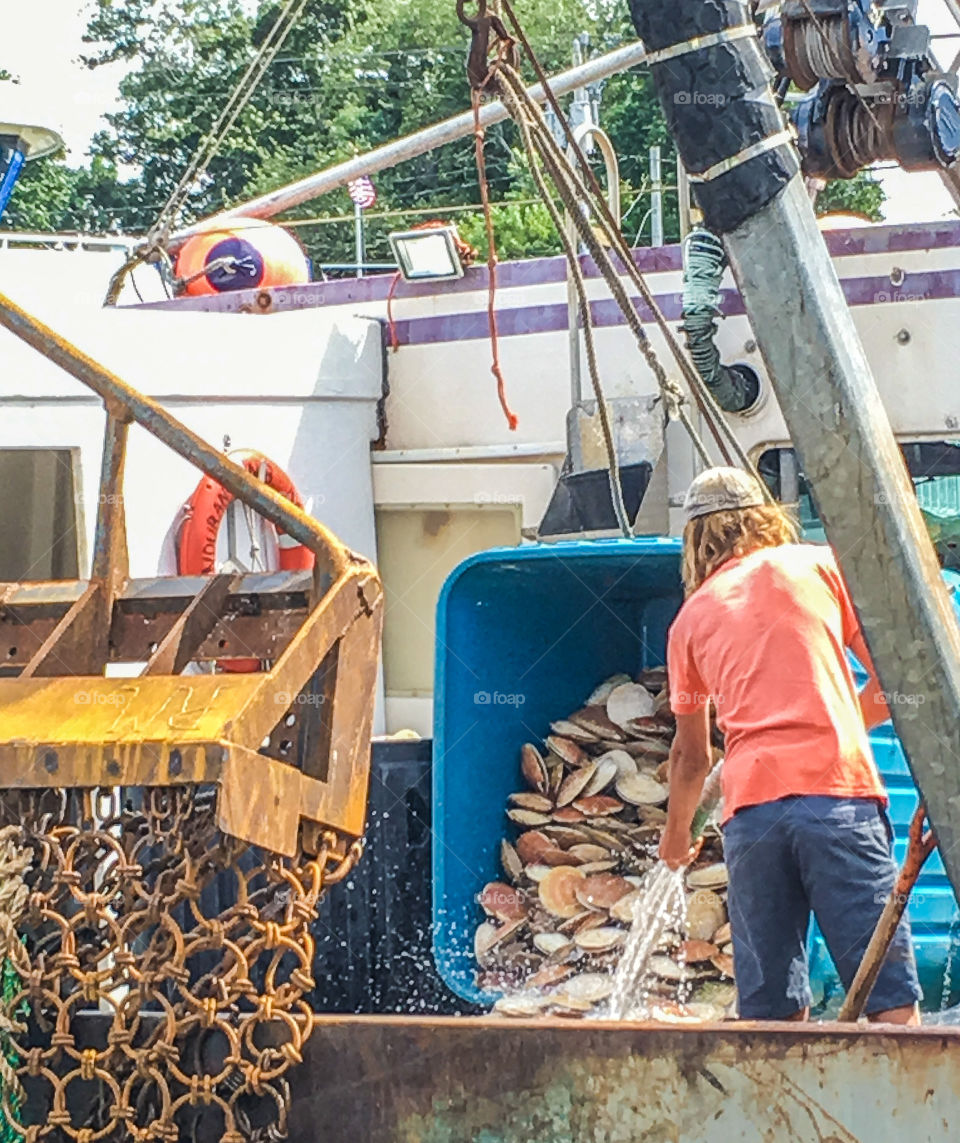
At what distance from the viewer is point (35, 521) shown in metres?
8.84

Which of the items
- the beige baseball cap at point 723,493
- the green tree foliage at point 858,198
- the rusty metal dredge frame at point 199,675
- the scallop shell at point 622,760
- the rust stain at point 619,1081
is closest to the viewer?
the rust stain at point 619,1081

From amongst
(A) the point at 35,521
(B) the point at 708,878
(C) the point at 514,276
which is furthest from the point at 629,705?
(A) the point at 35,521

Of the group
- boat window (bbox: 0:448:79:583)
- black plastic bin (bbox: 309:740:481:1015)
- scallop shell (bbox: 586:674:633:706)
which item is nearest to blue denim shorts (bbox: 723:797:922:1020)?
black plastic bin (bbox: 309:740:481:1015)

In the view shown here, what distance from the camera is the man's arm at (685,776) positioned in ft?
14.3

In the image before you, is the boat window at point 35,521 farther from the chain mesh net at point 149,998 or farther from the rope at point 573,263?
the chain mesh net at point 149,998

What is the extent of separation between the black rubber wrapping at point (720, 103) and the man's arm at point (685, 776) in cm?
143

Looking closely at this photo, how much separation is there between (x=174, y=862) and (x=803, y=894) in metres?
1.54

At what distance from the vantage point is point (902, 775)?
5.47 m

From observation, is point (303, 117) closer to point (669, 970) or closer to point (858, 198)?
point (858, 198)

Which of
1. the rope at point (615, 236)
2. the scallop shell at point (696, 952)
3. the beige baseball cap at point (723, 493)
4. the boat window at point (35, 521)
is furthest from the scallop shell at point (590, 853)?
the boat window at point (35, 521)

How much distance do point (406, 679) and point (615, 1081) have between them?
221 inches

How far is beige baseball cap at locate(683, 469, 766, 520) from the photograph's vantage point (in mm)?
4281

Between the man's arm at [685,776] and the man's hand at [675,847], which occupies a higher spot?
the man's arm at [685,776]

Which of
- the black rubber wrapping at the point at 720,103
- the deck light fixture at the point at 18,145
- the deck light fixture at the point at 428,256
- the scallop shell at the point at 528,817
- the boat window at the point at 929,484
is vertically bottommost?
the scallop shell at the point at 528,817
